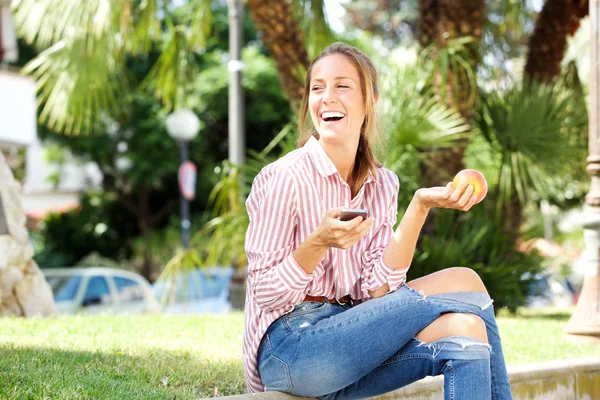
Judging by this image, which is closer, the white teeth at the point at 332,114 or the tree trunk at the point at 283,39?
the white teeth at the point at 332,114

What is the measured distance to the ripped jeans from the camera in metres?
2.79

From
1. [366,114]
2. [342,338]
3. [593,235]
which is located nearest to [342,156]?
[366,114]

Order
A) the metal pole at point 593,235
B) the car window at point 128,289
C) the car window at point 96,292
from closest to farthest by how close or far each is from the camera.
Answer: the metal pole at point 593,235 → the car window at point 96,292 → the car window at point 128,289

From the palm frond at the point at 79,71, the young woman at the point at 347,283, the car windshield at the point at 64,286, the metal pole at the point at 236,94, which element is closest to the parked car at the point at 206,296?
the car windshield at the point at 64,286

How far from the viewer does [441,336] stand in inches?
113

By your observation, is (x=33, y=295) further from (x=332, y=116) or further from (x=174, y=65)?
(x=332, y=116)

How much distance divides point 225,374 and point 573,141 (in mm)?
5549

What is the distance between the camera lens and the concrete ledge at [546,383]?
3746mm

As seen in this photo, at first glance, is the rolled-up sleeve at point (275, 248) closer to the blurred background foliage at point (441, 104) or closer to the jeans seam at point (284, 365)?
the jeans seam at point (284, 365)

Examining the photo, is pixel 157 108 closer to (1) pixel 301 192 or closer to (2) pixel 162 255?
(2) pixel 162 255

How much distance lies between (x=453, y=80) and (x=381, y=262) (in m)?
5.07

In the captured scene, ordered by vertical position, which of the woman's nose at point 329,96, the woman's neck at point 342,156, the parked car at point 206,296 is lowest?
the parked car at point 206,296

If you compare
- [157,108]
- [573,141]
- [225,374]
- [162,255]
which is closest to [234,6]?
[573,141]

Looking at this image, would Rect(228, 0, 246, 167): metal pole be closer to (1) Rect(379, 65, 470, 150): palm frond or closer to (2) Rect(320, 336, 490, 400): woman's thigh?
(1) Rect(379, 65, 470, 150): palm frond
